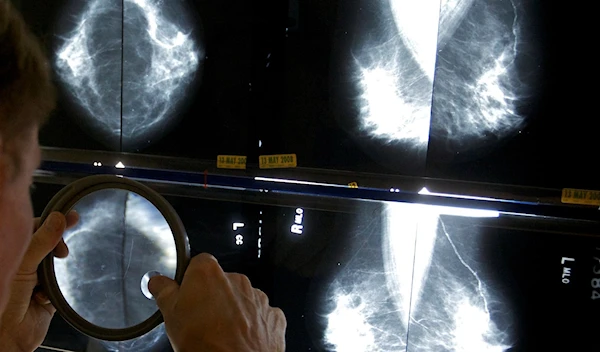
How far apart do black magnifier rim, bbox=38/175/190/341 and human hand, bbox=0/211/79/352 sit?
0.02 metres

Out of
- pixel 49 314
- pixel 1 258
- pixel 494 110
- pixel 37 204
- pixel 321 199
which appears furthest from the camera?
pixel 37 204

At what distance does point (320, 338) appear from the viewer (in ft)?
5.17

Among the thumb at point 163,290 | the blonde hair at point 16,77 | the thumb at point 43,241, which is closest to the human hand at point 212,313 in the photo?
the thumb at point 163,290

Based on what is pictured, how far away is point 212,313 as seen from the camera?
2.99 ft

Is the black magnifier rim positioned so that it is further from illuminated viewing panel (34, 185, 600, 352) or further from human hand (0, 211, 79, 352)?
illuminated viewing panel (34, 185, 600, 352)

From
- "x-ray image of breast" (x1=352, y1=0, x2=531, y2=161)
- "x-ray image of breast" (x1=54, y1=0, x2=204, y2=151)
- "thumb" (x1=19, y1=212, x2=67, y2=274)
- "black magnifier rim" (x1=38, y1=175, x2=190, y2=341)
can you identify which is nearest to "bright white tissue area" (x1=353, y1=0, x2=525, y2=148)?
"x-ray image of breast" (x1=352, y1=0, x2=531, y2=161)

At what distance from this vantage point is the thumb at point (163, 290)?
0.93m

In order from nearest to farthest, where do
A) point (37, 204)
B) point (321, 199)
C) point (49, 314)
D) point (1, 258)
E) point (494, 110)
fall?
point (1, 258)
point (49, 314)
point (494, 110)
point (321, 199)
point (37, 204)

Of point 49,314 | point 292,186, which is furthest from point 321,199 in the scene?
point 49,314

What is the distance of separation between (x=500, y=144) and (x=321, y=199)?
0.47 meters

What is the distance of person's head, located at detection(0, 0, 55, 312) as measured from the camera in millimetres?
671

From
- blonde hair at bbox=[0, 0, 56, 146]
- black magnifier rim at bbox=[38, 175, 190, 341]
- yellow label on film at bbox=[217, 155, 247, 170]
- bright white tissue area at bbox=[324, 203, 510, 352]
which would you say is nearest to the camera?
blonde hair at bbox=[0, 0, 56, 146]

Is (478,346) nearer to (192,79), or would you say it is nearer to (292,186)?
(292,186)

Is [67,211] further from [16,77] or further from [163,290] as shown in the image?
[16,77]
